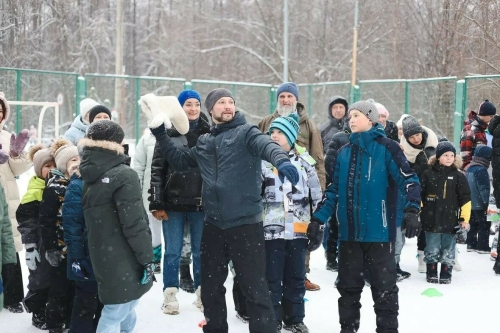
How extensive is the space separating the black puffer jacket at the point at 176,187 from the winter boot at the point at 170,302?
75cm

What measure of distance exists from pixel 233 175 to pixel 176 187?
1384 millimetres

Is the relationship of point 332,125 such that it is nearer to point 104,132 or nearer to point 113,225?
point 104,132

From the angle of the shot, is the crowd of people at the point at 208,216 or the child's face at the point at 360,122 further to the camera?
the child's face at the point at 360,122

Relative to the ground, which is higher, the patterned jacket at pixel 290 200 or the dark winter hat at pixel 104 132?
the dark winter hat at pixel 104 132

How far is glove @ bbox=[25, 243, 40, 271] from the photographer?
5.17 meters

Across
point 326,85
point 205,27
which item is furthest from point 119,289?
point 205,27

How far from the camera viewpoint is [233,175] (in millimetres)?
4453

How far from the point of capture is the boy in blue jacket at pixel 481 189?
29.1ft

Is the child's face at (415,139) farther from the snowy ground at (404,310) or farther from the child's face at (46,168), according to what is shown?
the child's face at (46,168)

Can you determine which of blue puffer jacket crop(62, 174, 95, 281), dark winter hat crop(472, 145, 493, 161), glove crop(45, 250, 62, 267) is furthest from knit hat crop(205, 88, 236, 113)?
dark winter hat crop(472, 145, 493, 161)

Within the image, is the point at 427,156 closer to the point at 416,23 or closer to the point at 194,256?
the point at 194,256

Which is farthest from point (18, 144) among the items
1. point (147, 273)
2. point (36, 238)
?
point (147, 273)

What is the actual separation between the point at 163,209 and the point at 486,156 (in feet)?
16.9

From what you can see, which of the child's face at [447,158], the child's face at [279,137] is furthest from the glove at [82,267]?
the child's face at [447,158]
